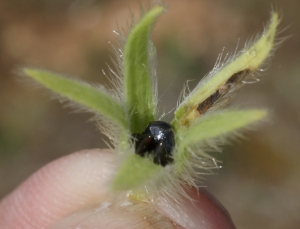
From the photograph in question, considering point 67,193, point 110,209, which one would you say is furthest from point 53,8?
point 110,209

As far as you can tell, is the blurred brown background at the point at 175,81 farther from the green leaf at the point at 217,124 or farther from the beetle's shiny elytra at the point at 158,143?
the green leaf at the point at 217,124

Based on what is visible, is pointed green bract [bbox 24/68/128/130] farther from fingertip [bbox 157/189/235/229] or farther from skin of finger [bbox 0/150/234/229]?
fingertip [bbox 157/189/235/229]

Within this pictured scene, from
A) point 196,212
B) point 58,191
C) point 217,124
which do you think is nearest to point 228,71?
point 217,124

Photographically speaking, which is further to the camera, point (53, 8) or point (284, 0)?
point (53, 8)

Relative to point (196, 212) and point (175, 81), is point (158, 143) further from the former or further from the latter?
point (175, 81)

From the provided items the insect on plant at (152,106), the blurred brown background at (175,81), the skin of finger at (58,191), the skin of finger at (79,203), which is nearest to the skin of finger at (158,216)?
the skin of finger at (79,203)

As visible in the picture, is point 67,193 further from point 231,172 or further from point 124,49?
point 231,172
